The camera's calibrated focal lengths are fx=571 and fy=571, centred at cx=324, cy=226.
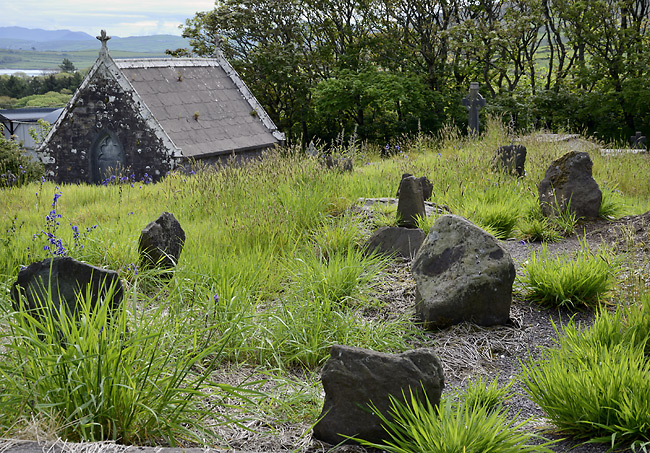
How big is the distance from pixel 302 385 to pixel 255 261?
1751mm

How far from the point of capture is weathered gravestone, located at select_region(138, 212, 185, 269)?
511 cm

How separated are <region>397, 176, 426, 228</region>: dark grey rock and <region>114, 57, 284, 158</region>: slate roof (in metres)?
8.84

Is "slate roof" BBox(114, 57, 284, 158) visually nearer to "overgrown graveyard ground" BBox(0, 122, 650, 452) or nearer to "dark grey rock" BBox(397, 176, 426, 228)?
"overgrown graveyard ground" BBox(0, 122, 650, 452)

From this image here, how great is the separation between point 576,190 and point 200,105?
35.6 feet

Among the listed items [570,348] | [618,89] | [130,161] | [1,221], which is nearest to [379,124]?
[618,89]

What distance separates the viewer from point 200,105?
50.0 ft

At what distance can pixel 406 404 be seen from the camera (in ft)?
9.32

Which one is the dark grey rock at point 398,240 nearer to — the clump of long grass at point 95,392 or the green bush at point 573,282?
the green bush at point 573,282

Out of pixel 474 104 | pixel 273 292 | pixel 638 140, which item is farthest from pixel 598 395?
pixel 638 140

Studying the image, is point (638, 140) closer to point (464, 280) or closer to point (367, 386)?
point (464, 280)

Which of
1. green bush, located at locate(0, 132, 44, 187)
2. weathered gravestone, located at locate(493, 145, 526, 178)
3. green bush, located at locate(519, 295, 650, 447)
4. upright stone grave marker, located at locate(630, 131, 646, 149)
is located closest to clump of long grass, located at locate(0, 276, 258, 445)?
green bush, located at locate(519, 295, 650, 447)

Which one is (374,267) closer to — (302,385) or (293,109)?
(302,385)

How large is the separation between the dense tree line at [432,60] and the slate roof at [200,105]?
216 cm

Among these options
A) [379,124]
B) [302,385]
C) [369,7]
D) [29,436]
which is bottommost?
[302,385]
